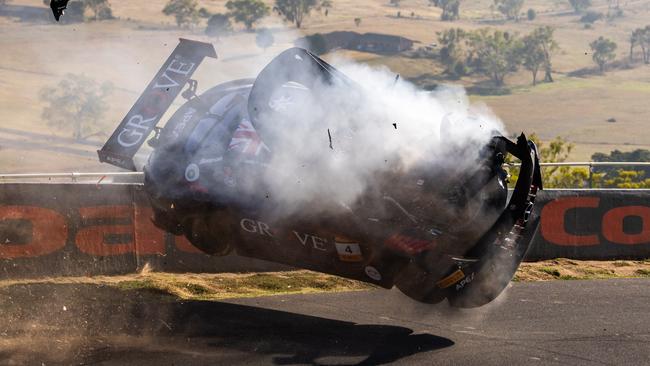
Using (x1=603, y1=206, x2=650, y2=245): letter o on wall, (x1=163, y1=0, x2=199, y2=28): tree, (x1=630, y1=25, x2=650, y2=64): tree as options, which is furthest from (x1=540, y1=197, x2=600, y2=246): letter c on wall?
(x1=630, y1=25, x2=650, y2=64): tree

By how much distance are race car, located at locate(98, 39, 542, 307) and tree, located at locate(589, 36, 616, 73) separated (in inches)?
3461

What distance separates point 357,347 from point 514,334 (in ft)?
6.54

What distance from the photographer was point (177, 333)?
950 centimetres

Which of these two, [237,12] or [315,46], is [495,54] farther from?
[315,46]

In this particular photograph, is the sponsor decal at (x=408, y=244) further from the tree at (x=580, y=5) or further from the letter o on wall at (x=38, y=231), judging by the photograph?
the tree at (x=580, y=5)

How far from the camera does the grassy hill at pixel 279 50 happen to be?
1713 centimetres

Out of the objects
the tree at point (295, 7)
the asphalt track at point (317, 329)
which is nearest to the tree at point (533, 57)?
the tree at point (295, 7)

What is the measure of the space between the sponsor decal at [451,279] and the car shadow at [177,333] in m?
0.64

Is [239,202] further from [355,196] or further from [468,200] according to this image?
[468,200]

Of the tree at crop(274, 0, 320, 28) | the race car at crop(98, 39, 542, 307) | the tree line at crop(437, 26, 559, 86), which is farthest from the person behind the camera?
the tree line at crop(437, 26, 559, 86)

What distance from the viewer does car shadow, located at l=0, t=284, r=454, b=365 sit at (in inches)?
336

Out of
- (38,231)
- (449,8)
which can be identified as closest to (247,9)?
(38,231)

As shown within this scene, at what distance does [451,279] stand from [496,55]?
252 feet

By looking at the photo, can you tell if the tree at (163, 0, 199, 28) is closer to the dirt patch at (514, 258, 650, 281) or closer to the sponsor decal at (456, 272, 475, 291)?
the dirt patch at (514, 258, 650, 281)
